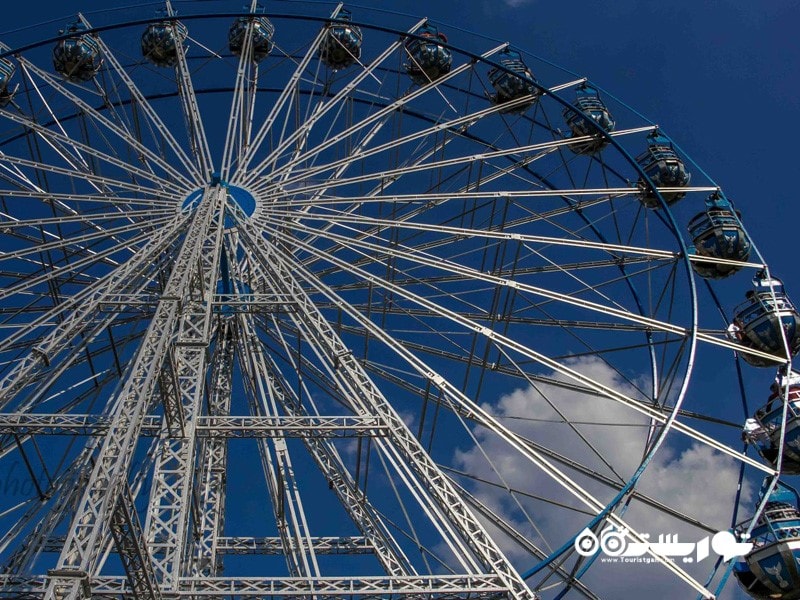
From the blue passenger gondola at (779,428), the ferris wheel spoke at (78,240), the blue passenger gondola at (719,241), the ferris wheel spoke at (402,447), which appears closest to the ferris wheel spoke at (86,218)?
the ferris wheel spoke at (78,240)

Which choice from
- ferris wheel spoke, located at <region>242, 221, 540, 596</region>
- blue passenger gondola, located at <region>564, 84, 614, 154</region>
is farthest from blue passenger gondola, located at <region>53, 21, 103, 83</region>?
blue passenger gondola, located at <region>564, 84, 614, 154</region>

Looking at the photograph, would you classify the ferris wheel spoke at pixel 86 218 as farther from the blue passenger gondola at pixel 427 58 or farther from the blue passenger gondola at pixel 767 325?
the blue passenger gondola at pixel 767 325

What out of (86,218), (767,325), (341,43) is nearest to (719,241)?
(767,325)

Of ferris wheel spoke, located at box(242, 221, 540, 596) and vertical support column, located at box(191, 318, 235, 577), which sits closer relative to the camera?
ferris wheel spoke, located at box(242, 221, 540, 596)

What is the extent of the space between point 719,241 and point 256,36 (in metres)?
12.7

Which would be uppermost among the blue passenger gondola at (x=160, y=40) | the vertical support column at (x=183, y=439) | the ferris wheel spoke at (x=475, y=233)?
the blue passenger gondola at (x=160, y=40)

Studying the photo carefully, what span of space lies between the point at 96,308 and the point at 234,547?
5.10m

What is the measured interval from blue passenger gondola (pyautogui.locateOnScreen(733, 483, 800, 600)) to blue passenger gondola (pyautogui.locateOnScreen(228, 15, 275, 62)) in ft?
53.8

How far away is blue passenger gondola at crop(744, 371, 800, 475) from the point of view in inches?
633

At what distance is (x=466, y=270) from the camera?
15.5 meters

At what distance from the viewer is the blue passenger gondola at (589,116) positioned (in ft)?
69.9

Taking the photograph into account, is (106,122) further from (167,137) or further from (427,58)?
(427,58)

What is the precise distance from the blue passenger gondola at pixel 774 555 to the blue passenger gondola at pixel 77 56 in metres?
18.3

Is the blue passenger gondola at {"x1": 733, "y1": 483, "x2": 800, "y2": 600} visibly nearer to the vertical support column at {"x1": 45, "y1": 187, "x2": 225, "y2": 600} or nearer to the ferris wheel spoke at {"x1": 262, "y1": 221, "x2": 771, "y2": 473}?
the ferris wheel spoke at {"x1": 262, "y1": 221, "x2": 771, "y2": 473}
